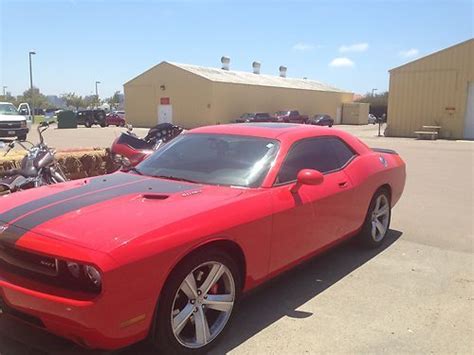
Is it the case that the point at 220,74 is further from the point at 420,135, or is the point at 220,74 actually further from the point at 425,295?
the point at 425,295

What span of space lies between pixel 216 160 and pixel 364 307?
1760 mm

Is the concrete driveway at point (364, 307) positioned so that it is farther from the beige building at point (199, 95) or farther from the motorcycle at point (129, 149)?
the beige building at point (199, 95)

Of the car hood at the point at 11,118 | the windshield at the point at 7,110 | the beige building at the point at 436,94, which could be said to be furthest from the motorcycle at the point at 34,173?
the beige building at the point at 436,94

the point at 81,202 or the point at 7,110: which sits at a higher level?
the point at 7,110

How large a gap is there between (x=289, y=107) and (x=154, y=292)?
48.4 meters

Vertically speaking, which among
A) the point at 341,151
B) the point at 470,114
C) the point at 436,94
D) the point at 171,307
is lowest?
the point at 171,307

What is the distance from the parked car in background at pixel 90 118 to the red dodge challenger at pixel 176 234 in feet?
137

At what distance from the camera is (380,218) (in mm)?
5641

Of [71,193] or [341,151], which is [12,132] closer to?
[341,151]

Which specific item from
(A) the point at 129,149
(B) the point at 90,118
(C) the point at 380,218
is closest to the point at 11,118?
(A) the point at 129,149

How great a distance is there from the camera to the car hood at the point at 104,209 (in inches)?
110

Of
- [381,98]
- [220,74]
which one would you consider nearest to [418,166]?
[220,74]

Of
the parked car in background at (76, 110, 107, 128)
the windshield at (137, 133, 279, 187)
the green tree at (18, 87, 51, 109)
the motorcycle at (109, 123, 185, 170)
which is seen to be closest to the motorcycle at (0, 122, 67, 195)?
the motorcycle at (109, 123, 185, 170)

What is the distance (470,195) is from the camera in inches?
Result: 361
